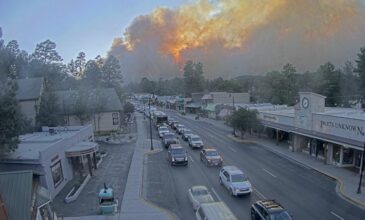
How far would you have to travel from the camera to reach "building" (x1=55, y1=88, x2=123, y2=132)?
54834 millimetres

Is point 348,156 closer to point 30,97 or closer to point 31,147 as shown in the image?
point 31,147

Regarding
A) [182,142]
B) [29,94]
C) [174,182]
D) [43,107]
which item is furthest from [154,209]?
[29,94]

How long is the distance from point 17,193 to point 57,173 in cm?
1386

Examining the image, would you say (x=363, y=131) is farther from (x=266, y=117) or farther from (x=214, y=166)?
(x=266, y=117)

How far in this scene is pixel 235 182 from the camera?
78.1 ft

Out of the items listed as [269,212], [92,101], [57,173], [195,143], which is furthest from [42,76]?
[269,212]

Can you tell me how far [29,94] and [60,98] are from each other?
8.17 meters

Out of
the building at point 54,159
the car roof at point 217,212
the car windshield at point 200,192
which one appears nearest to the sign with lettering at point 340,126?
the car windshield at point 200,192

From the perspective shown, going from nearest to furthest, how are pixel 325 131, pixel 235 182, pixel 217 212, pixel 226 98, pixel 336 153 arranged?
pixel 217 212
pixel 235 182
pixel 336 153
pixel 325 131
pixel 226 98

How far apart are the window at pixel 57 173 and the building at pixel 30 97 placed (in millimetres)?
24130

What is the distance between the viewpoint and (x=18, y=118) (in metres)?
24.4

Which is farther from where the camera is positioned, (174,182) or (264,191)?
(174,182)

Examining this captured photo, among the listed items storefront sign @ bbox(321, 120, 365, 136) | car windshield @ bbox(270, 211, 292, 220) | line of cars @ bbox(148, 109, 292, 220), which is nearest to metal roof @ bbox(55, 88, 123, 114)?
line of cars @ bbox(148, 109, 292, 220)

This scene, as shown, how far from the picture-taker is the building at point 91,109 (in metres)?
54.8
